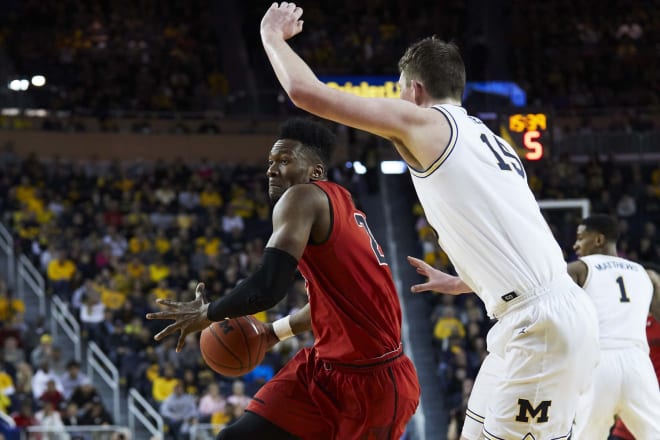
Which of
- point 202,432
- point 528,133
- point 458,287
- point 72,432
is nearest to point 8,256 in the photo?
point 72,432

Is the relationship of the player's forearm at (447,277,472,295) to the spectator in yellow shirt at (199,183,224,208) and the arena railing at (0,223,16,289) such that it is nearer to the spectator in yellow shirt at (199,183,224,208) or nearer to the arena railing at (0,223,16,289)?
the arena railing at (0,223,16,289)

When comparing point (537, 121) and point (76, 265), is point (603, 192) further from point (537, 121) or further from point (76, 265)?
point (76, 265)

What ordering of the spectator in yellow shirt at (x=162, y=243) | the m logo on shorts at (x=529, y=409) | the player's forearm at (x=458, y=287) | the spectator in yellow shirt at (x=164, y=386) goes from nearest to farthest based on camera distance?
the m logo on shorts at (x=529, y=409) → the player's forearm at (x=458, y=287) → the spectator in yellow shirt at (x=164, y=386) → the spectator in yellow shirt at (x=162, y=243)

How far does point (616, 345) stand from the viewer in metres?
6.59

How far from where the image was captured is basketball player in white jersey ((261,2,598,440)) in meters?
3.83

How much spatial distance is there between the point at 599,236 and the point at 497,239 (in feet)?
9.76

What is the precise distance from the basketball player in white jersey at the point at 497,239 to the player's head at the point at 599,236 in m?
2.66

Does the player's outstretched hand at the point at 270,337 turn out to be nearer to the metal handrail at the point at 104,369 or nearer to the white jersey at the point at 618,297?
the white jersey at the point at 618,297

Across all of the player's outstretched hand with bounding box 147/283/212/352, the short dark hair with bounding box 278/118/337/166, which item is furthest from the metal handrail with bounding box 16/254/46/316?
the player's outstretched hand with bounding box 147/283/212/352

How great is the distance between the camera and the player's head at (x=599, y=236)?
21.7 ft

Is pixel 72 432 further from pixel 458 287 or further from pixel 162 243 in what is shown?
pixel 458 287

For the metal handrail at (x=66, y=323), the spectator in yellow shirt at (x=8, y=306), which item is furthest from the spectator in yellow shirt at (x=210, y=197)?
the spectator in yellow shirt at (x=8, y=306)

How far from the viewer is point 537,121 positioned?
15469mm

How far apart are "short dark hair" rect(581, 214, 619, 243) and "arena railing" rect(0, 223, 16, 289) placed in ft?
37.6
